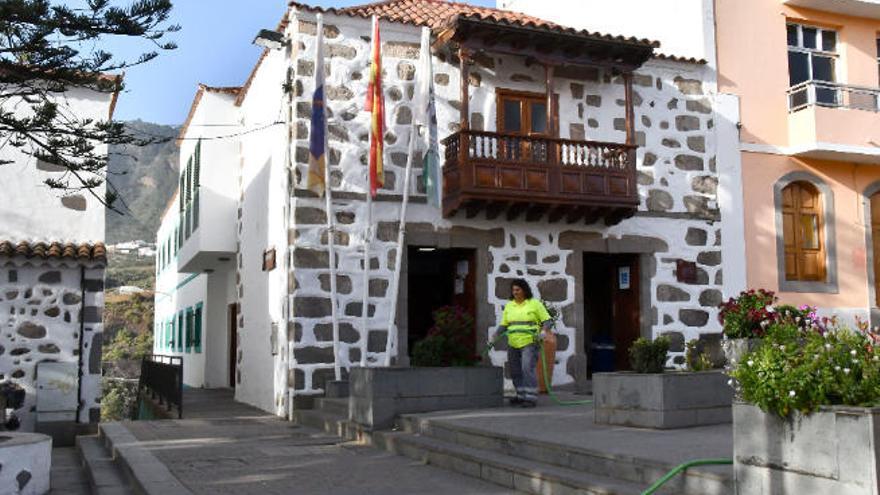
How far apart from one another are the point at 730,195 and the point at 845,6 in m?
4.33

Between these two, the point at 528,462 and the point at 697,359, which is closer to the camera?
the point at 528,462

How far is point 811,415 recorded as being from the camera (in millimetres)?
4570

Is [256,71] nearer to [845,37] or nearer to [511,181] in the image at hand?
[511,181]

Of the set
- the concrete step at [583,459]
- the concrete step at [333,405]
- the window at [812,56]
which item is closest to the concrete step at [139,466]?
the concrete step at [333,405]

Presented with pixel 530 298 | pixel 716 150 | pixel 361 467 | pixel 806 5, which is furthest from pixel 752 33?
pixel 361 467

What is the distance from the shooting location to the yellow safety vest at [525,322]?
991 cm

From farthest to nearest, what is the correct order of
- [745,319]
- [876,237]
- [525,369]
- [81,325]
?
1. [876,237]
2. [81,325]
3. [745,319]
4. [525,369]

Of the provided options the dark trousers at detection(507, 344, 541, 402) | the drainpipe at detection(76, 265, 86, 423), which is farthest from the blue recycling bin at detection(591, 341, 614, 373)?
the drainpipe at detection(76, 265, 86, 423)

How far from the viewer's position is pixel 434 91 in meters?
13.3

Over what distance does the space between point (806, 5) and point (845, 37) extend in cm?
106

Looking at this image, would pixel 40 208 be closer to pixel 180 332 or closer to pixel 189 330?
pixel 189 330

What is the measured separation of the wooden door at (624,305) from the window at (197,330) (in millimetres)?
11339

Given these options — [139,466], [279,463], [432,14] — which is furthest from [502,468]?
[432,14]

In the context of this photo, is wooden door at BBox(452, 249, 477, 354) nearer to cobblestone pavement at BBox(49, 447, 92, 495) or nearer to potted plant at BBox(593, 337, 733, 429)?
potted plant at BBox(593, 337, 733, 429)
